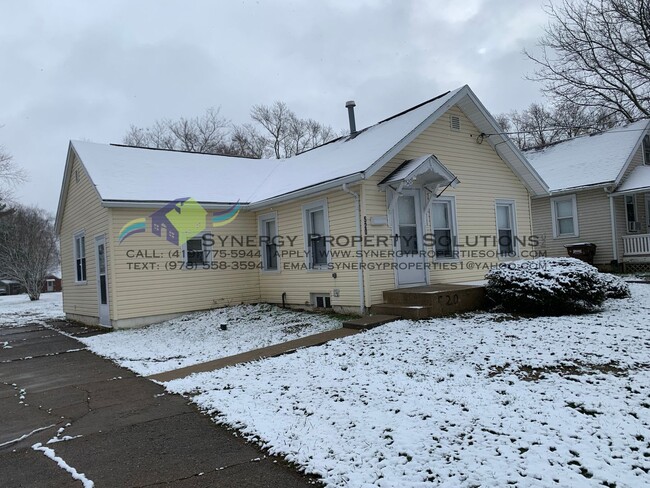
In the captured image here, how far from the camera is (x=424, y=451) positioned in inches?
146

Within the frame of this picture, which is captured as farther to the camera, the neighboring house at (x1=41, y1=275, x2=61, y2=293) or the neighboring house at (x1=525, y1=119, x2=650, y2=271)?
the neighboring house at (x1=41, y1=275, x2=61, y2=293)

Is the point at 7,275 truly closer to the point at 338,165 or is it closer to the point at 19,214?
the point at 19,214

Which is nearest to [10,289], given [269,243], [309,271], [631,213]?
[269,243]

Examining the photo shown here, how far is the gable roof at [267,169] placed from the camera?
10891 mm

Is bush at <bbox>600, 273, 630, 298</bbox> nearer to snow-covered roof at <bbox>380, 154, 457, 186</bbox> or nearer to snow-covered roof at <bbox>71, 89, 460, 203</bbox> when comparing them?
snow-covered roof at <bbox>380, 154, 457, 186</bbox>

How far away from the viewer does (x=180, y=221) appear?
12969 millimetres

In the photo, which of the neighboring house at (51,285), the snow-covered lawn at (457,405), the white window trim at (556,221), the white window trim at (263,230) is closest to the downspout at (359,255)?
the snow-covered lawn at (457,405)

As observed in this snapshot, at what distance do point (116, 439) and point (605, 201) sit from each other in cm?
1973

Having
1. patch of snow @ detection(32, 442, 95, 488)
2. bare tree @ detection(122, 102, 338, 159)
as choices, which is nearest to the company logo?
patch of snow @ detection(32, 442, 95, 488)

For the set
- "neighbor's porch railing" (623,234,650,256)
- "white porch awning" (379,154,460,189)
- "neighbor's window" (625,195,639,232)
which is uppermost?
"white porch awning" (379,154,460,189)

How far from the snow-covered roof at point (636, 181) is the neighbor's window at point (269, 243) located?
13.9 metres

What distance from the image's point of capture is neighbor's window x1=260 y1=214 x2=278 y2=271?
13.4 metres

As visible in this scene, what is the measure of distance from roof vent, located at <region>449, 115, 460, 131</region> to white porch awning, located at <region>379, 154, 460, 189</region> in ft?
6.78

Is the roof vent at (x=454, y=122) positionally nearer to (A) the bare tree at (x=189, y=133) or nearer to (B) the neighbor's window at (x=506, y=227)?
(B) the neighbor's window at (x=506, y=227)
